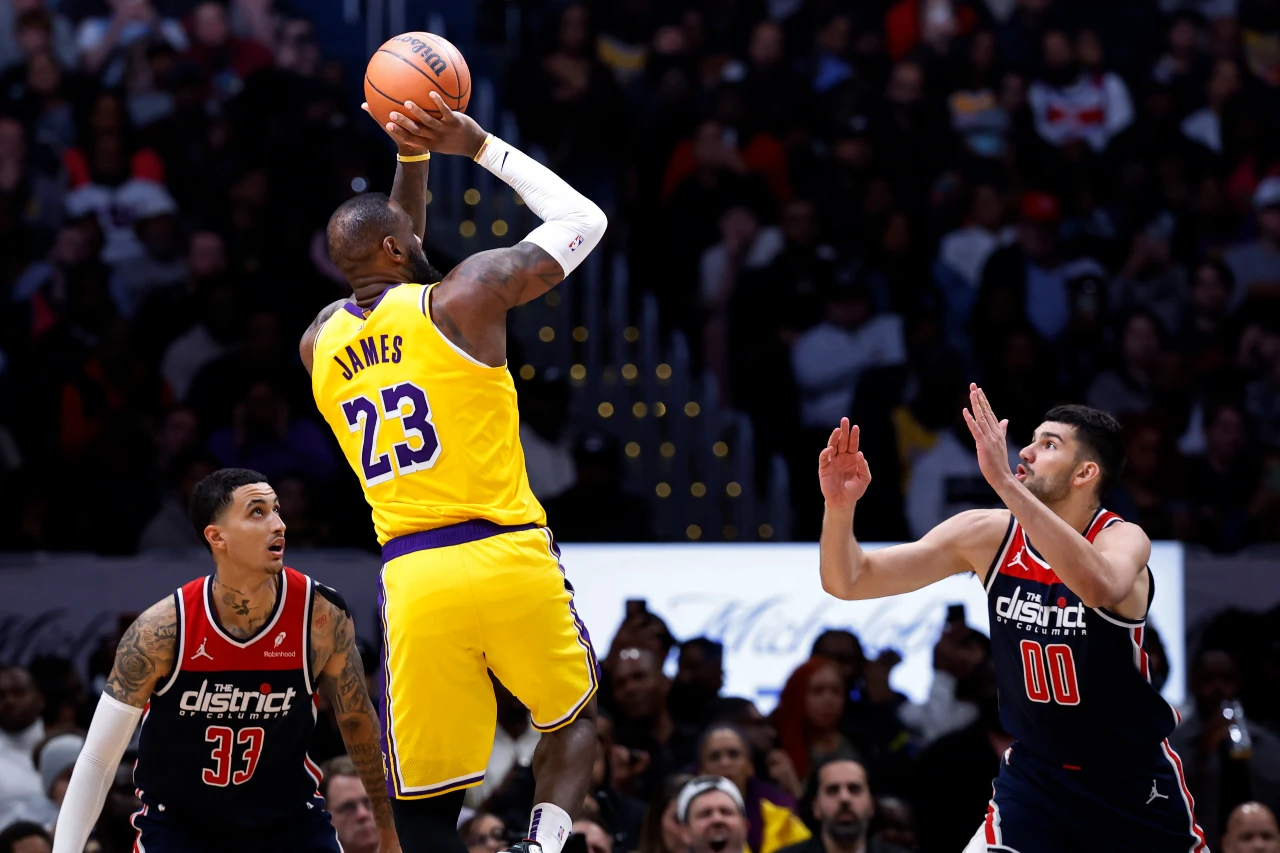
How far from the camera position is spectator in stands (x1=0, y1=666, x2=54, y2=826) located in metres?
8.92

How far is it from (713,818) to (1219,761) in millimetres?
2841

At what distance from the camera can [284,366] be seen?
38.5ft

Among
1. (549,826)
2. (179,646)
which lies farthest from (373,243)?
(549,826)

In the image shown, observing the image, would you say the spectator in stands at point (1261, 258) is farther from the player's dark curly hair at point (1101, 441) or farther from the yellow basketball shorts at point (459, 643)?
the yellow basketball shorts at point (459, 643)

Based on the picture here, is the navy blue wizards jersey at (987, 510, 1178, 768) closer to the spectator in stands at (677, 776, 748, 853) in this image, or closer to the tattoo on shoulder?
the tattoo on shoulder

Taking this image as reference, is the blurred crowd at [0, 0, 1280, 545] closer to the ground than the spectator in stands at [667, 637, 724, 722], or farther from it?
farther from it

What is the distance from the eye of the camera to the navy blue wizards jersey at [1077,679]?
588cm

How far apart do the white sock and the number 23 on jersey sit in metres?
A: 1.17

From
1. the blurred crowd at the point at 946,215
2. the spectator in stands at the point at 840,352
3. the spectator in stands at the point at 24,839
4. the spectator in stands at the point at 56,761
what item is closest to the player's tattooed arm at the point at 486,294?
the spectator in stands at the point at 24,839

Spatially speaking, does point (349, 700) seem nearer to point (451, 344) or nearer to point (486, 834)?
point (451, 344)

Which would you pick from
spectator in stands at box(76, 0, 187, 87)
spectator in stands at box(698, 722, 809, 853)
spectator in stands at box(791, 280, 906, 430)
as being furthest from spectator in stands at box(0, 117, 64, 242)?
spectator in stands at box(698, 722, 809, 853)

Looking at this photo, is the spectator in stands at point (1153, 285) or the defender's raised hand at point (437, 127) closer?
Result: the defender's raised hand at point (437, 127)

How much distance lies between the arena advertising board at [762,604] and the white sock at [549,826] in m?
4.24

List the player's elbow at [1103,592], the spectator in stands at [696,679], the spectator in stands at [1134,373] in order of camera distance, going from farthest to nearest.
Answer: the spectator in stands at [1134,373], the spectator in stands at [696,679], the player's elbow at [1103,592]
